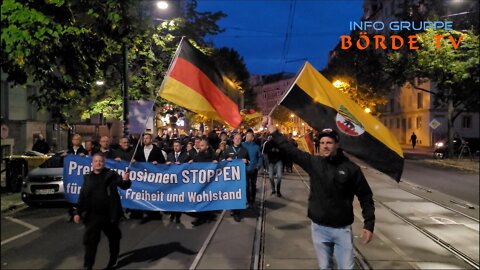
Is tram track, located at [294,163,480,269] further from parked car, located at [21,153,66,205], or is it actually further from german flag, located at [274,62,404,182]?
parked car, located at [21,153,66,205]

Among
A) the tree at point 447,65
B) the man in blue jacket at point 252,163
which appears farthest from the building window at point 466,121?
the man in blue jacket at point 252,163

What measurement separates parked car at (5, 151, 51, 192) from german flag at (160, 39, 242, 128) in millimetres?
8205

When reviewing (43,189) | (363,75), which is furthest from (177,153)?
(363,75)

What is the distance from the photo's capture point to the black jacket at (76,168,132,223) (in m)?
6.30

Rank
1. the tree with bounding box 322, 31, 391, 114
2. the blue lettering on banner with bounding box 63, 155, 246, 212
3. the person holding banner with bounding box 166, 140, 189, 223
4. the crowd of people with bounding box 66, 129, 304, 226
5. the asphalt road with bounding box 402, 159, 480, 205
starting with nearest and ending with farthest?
1. the blue lettering on banner with bounding box 63, 155, 246, 212
2. the crowd of people with bounding box 66, 129, 304, 226
3. the person holding banner with bounding box 166, 140, 189, 223
4. the asphalt road with bounding box 402, 159, 480, 205
5. the tree with bounding box 322, 31, 391, 114

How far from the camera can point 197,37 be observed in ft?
65.0

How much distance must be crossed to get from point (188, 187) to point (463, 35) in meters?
17.8

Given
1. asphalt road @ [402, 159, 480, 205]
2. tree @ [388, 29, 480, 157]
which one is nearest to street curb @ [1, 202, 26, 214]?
asphalt road @ [402, 159, 480, 205]

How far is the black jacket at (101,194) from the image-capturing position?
248 inches

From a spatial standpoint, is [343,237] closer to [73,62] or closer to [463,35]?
[73,62]

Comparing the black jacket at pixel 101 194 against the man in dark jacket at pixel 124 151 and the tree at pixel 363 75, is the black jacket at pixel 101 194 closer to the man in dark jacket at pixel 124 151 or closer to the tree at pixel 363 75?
the man in dark jacket at pixel 124 151

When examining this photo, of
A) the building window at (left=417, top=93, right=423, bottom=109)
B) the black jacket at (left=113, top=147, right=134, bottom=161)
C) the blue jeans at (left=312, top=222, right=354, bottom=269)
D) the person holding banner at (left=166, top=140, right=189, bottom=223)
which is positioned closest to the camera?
the blue jeans at (left=312, top=222, right=354, bottom=269)

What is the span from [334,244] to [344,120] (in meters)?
1.29

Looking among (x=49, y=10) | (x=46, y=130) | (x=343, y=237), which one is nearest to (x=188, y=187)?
(x=49, y=10)
